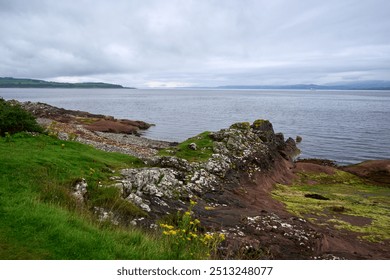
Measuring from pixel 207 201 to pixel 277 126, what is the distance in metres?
64.5

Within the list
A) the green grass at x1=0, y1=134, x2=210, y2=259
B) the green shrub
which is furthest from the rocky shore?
the green shrub

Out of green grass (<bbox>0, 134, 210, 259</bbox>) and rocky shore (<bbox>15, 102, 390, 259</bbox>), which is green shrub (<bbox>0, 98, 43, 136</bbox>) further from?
rocky shore (<bbox>15, 102, 390, 259</bbox>)

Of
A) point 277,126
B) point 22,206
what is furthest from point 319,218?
point 277,126

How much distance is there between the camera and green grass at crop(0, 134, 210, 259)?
712 centimetres

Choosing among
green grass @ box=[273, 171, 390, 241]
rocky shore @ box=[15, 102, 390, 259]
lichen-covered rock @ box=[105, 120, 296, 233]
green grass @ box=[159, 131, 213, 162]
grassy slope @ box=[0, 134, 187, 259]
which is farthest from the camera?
green grass @ box=[159, 131, 213, 162]

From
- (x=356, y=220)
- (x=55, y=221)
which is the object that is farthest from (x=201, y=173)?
(x=55, y=221)

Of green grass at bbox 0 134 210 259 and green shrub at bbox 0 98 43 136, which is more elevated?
green shrub at bbox 0 98 43 136

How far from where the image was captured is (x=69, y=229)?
312 inches

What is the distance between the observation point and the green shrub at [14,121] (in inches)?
766

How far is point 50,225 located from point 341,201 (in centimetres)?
2273

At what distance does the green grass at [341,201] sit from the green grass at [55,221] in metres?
13.1

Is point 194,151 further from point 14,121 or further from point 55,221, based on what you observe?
point 55,221

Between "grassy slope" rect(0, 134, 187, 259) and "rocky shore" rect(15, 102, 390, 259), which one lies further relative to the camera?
"rocky shore" rect(15, 102, 390, 259)

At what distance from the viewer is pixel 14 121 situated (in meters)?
19.8
